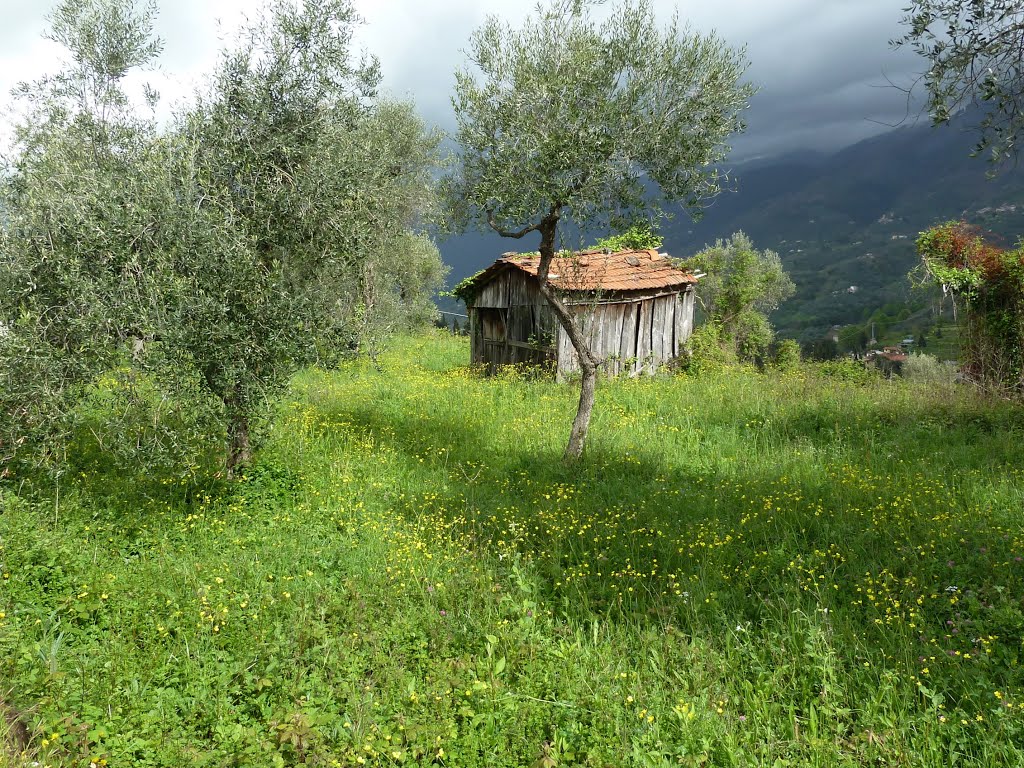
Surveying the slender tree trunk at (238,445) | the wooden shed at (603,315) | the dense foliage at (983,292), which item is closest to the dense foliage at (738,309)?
the wooden shed at (603,315)

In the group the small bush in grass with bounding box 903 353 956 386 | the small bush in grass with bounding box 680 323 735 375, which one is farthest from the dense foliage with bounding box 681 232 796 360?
the small bush in grass with bounding box 903 353 956 386

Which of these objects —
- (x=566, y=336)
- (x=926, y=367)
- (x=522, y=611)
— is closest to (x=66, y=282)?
(x=522, y=611)

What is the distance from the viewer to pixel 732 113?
9.34 m

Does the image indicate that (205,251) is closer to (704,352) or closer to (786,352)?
(704,352)

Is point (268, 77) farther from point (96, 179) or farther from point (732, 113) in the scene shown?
point (732, 113)

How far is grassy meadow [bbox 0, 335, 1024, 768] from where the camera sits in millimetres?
4121

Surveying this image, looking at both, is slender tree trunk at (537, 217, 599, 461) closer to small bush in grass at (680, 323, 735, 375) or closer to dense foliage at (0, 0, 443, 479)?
dense foliage at (0, 0, 443, 479)

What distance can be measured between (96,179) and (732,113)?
9365mm

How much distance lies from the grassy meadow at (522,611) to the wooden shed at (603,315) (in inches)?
375

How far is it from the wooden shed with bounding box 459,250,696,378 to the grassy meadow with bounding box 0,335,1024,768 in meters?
9.53

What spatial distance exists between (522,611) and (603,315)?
14933 mm

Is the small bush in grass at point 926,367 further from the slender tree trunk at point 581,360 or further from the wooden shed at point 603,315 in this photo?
the slender tree trunk at point 581,360

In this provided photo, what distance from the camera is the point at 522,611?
18.0 feet

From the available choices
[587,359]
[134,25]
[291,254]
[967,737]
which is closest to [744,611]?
[967,737]
